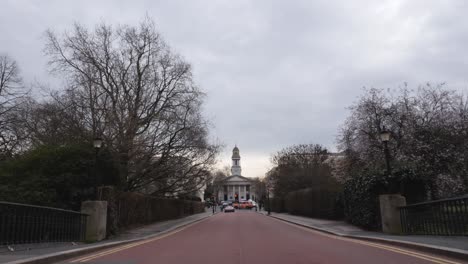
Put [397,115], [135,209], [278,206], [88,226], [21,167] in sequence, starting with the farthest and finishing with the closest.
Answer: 1. [278,206]
2. [397,115]
3. [135,209]
4. [21,167]
5. [88,226]

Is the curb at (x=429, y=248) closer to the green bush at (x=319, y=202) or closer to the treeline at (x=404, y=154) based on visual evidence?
the treeline at (x=404, y=154)

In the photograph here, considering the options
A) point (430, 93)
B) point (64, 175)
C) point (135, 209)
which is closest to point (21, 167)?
point (64, 175)

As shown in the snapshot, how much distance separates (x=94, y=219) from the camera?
16672 millimetres

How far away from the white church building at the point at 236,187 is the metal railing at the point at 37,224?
133 meters

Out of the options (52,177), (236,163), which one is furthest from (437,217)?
(236,163)

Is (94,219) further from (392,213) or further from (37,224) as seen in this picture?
(392,213)

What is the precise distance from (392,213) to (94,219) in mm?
12054

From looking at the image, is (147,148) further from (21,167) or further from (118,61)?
(21,167)

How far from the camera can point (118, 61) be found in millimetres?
30312

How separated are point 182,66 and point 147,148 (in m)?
7.45

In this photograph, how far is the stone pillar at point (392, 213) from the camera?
656 inches

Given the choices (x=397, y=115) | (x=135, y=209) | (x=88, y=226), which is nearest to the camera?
A: (x=88, y=226)

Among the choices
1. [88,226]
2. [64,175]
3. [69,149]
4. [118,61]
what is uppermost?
[118,61]

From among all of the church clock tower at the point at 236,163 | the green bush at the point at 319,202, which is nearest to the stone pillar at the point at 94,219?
the green bush at the point at 319,202
